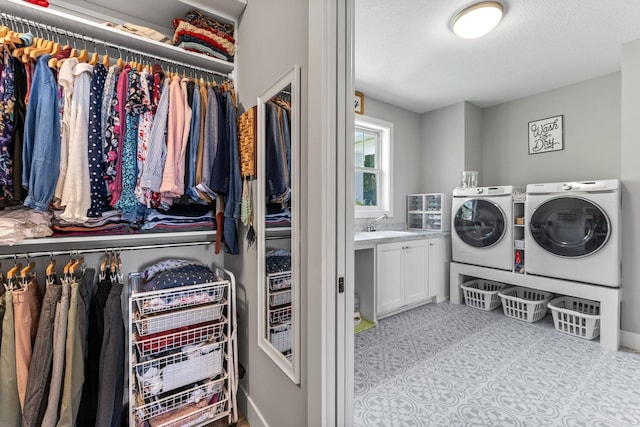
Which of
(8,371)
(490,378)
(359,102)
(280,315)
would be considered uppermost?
(359,102)

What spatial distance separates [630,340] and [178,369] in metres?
3.53

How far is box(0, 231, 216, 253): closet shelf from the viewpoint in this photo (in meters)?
1.27

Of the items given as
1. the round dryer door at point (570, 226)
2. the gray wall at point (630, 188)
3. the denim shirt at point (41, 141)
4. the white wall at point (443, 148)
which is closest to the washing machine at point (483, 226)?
the round dryer door at point (570, 226)

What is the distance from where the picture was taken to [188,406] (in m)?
1.49

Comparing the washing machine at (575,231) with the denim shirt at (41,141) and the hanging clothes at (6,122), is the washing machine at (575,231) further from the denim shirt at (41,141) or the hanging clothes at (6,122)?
the hanging clothes at (6,122)

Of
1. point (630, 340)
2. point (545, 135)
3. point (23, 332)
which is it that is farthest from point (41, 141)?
point (545, 135)

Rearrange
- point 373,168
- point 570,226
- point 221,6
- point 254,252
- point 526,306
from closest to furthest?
point 254,252
point 221,6
point 570,226
point 526,306
point 373,168

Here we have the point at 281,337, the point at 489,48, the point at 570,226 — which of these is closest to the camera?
the point at 281,337

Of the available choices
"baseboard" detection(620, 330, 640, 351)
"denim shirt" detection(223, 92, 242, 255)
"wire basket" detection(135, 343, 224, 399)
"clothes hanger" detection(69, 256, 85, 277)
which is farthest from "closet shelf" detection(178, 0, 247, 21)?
"baseboard" detection(620, 330, 640, 351)

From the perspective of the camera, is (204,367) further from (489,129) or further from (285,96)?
(489,129)

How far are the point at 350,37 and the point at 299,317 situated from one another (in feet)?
3.64

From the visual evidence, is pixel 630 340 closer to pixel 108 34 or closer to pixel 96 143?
pixel 96 143

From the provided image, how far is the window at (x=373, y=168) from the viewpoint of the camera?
3688mm

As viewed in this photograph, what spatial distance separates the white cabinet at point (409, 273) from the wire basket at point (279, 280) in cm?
164
